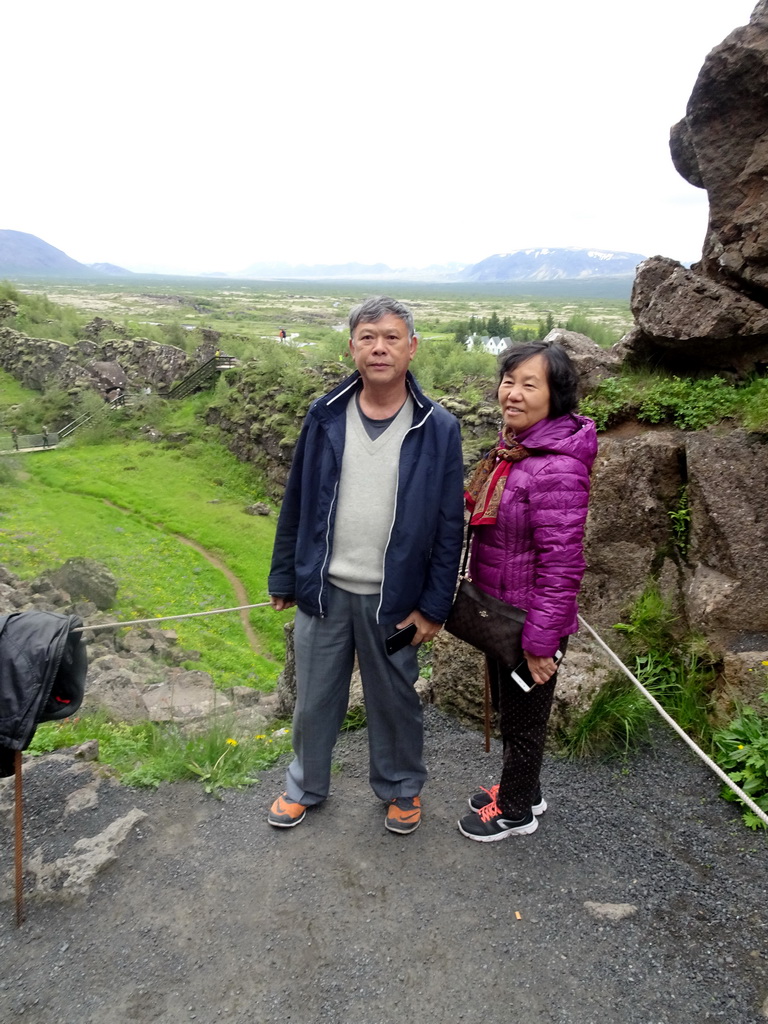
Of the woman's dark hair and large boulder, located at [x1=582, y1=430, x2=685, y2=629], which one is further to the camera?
large boulder, located at [x1=582, y1=430, x2=685, y2=629]

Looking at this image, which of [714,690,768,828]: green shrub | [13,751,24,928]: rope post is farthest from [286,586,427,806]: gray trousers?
[714,690,768,828]: green shrub

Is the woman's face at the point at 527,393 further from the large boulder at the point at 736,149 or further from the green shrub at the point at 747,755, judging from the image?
the large boulder at the point at 736,149

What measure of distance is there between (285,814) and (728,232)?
5.36 metres

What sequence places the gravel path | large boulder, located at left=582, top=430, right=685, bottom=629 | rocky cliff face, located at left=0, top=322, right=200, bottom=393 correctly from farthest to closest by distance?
rocky cliff face, located at left=0, top=322, right=200, bottom=393, large boulder, located at left=582, top=430, right=685, bottom=629, the gravel path

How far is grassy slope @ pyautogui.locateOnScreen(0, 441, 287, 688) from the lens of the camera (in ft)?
59.9

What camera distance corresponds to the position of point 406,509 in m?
3.17

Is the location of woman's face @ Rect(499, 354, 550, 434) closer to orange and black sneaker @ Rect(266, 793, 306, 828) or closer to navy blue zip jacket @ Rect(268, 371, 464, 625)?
navy blue zip jacket @ Rect(268, 371, 464, 625)

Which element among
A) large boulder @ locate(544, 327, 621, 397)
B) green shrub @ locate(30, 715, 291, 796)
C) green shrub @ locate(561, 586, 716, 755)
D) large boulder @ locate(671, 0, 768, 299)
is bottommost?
green shrub @ locate(30, 715, 291, 796)

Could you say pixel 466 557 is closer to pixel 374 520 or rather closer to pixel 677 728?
pixel 374 520

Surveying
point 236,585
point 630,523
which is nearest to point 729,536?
point 630,523

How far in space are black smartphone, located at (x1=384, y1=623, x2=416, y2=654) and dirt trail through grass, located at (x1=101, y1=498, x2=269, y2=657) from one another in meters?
14.2

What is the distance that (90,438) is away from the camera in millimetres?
34375

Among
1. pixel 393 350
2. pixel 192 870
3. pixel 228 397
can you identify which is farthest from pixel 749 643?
pixel 228 397

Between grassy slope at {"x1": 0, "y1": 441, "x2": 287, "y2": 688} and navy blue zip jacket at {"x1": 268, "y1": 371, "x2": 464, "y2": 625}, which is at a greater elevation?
navy blue zip jacket at {"x1": 268, "y1": 371, "x2": 464, "y2": 625}
